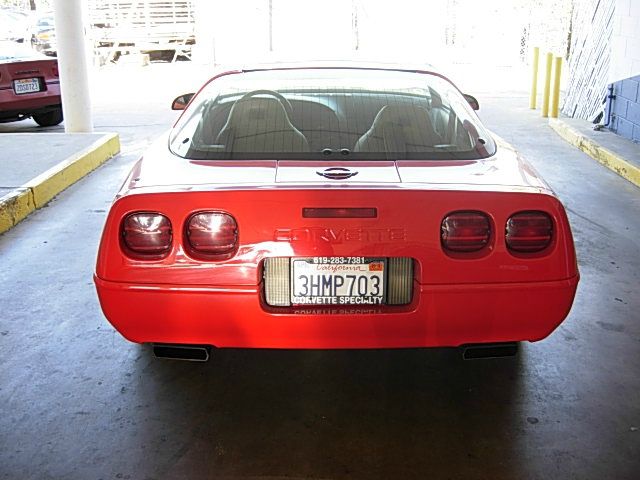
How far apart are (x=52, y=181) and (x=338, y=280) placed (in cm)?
449

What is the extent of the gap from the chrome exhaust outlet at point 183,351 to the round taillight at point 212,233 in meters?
0.38

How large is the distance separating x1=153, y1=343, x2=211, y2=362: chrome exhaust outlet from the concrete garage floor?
23cm

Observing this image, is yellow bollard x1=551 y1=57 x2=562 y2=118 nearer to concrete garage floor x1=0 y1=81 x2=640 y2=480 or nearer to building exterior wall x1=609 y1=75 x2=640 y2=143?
building exterior wall x1=609 y1=75 x2=640 y2=143

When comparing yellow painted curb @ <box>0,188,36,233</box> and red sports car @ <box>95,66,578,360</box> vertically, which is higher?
red sports car @ <box>95,66,578,360</box>

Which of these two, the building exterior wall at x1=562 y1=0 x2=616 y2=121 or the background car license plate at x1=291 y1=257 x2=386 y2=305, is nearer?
the background car license plate at x1=291 y1=257 x2=386 y2=305

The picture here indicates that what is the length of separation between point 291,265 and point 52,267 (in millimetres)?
2513

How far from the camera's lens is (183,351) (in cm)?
271

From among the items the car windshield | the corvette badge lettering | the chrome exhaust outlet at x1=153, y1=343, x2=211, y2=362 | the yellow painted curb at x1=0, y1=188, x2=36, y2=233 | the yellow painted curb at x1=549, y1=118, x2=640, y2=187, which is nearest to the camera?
the corvette badge lettering

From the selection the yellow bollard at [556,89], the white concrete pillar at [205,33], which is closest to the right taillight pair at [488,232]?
the yellow bollard at [556,89]

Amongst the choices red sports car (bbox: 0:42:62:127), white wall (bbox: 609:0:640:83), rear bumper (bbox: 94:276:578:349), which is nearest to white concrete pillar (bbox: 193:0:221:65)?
red sports car (bbox: 0:42:62:127)

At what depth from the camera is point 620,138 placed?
8.41 metres

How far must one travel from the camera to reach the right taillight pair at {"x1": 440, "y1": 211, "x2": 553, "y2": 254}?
98.9 inches

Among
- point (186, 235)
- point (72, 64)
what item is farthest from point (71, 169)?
point (186, 235)

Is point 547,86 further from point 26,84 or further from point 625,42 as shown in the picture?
point 26,84
